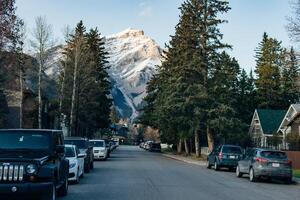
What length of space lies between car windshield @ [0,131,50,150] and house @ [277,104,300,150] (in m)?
38.0

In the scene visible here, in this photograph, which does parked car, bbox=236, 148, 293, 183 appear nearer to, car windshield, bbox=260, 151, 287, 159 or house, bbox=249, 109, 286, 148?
car windshield, bbox=260, 151, 287, 159

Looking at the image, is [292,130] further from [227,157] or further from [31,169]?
[31,169]

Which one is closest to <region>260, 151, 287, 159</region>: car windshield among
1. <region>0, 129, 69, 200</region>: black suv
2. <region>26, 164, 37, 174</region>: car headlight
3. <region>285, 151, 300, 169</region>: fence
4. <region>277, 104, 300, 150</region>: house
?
<region>285, 151, 300, 169</region>: fence

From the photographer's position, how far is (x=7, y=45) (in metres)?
34.6

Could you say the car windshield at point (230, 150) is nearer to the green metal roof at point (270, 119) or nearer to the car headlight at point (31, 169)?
the car headlight at point (31, 169)

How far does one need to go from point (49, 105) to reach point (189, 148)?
1925 centimetres

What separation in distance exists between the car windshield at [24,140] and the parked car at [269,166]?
14306 millimetres

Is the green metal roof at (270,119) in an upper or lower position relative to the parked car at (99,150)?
upper

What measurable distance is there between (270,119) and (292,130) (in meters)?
15.0

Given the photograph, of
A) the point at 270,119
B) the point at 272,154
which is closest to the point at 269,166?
the point at 272,154

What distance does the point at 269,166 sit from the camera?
26.6 m

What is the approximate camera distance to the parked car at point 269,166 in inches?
Result: 1044

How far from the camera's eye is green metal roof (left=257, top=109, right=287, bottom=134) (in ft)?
235

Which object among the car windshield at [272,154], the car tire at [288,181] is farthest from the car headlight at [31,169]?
the car tire at [288,181]
